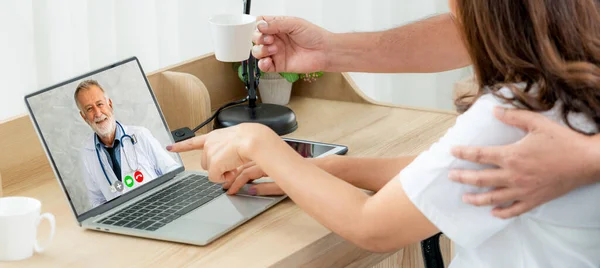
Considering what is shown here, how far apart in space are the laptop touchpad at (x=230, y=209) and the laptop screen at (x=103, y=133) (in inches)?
5.3

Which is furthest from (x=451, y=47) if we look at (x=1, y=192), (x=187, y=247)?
(x=1, y=192)

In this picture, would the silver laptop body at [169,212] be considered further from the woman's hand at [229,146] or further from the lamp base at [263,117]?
the lamp base at [263,117]

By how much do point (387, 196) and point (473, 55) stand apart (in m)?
0.21

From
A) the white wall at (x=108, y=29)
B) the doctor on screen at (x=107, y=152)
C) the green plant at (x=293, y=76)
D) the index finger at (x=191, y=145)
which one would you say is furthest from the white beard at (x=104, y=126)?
the white wall at (x=108, y=29)

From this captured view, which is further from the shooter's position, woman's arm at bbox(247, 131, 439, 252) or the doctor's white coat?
the doctor's white coat

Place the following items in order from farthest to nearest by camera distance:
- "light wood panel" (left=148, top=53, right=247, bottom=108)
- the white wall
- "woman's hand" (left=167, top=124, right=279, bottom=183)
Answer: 1. the white wall
2. "light wood panel" (left=148, top=53, right=247, bottom=108)
3. "woman's hand" (left=167, top=124, right=279, bottom=183)

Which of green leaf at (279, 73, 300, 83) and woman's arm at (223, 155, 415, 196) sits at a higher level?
woman's arm at (223, 155, 415, 196)

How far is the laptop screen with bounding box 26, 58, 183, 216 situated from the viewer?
135 centimetres

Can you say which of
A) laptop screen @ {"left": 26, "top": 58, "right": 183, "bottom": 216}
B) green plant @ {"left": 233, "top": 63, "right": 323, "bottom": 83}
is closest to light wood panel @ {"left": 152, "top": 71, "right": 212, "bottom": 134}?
green plant @ {"left": 233, "top": 63, "right": 323, "bottom": 83}

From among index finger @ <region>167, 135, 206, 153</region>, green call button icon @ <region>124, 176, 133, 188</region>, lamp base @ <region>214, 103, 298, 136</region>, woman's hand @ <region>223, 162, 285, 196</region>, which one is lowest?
lamp base @ <region>214, 103, 298, 136</region>

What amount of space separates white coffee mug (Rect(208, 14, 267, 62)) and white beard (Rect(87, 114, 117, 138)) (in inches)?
13.1

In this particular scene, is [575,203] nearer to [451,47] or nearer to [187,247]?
[187,247]

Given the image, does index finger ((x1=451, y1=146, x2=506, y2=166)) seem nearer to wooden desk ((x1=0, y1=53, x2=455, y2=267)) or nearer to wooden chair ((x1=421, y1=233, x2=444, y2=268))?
wooden desk ((x1=0, y1=53, x2=455, y2=267))

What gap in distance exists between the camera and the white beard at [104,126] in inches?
55.5
